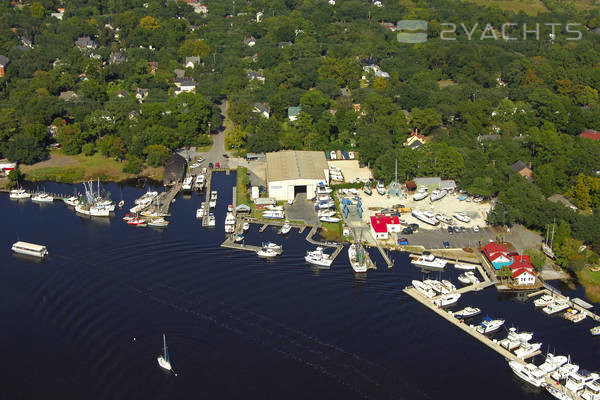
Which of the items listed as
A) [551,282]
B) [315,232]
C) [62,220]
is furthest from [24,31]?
[551,282]

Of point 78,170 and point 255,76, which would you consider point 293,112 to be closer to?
point 255,76

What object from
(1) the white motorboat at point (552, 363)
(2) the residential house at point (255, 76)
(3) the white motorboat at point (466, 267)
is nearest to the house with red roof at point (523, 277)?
(3) the white motorboat at point (466, 267)

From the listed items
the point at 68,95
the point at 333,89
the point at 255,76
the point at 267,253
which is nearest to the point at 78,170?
the point at 68,95

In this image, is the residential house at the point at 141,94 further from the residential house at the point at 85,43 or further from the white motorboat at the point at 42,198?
the white motorboat at the point at 42,198

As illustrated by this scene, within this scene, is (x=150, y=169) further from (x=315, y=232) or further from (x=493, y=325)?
(x=493, y=325)

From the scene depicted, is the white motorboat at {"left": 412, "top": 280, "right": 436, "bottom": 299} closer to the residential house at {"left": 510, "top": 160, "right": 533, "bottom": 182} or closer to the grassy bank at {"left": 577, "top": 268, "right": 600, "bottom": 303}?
the grassy bank at {"left": 577, "top": 268, "right": 600, "bottom": 303}

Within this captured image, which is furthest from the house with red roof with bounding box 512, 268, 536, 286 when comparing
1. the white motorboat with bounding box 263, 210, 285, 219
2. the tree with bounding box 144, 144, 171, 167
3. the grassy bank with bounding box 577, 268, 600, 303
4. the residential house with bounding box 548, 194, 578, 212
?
the tree with bounding box 144, 144, 171, 167
